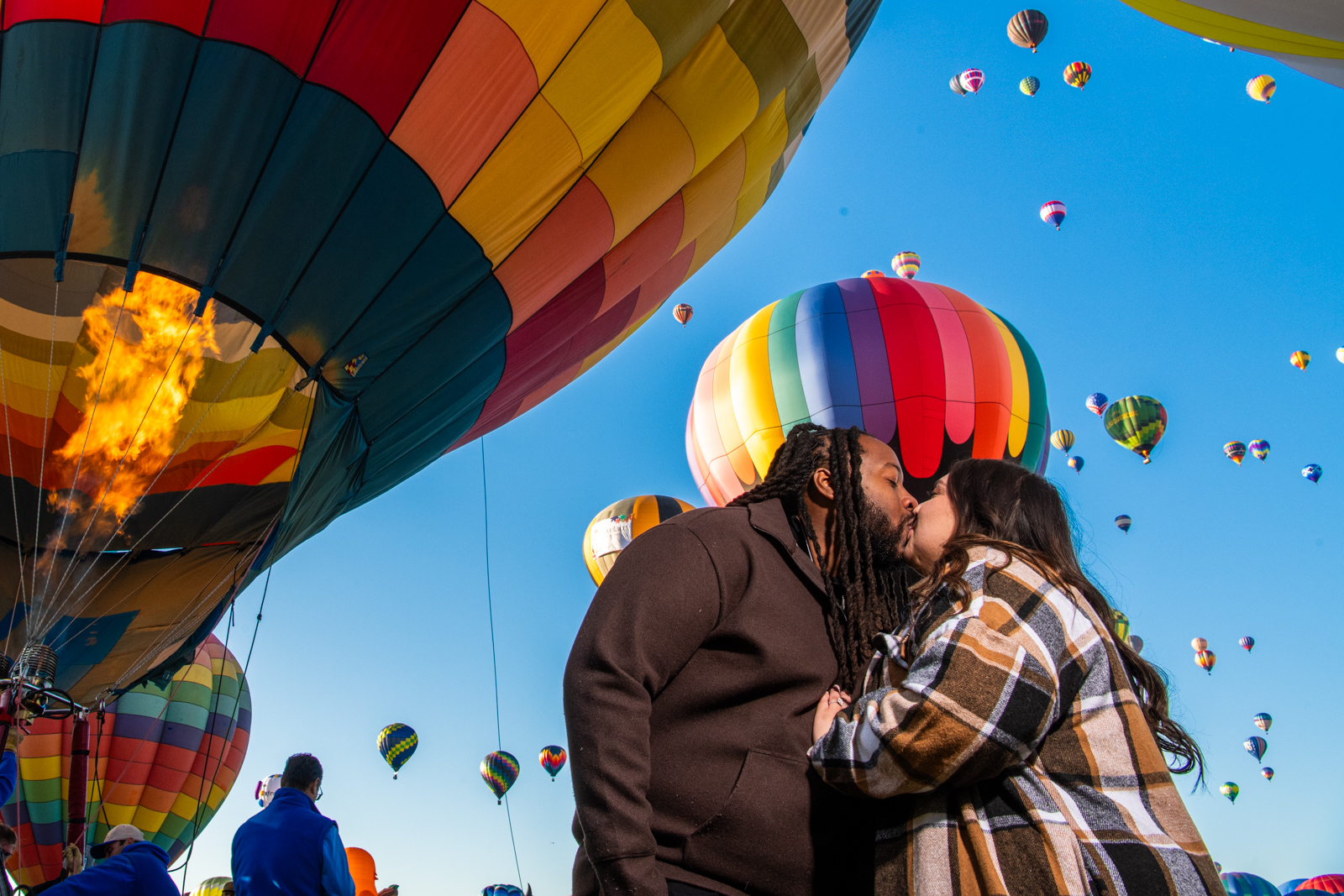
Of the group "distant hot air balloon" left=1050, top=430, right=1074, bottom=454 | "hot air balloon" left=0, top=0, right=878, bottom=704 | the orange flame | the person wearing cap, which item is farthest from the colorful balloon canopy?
"distant hot air balloon" left=1050, top=430, right=1074, bottom=454

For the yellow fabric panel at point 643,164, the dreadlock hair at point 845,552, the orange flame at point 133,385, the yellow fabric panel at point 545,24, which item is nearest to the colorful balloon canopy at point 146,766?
the orange flame at point 133,385

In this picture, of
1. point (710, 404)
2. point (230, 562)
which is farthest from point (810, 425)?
point (710, 404)

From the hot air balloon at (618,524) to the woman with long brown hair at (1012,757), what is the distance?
907cm

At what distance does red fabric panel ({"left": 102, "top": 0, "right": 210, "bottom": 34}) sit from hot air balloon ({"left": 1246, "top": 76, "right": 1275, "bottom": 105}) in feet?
56.7

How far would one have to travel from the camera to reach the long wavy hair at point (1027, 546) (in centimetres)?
155

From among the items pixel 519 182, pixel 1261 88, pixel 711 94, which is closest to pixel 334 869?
pixel 519 182

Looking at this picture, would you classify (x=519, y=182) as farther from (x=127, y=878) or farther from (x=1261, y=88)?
(x=1261, y=88)

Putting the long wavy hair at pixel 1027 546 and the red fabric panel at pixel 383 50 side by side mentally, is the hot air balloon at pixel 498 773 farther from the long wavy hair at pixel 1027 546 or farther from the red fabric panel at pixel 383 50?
the long wavy hair at pixel 1027 546

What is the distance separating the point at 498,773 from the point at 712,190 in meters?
11.8

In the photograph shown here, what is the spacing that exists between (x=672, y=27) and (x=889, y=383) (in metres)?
4.90

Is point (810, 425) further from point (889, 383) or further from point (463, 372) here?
point (889, 383)

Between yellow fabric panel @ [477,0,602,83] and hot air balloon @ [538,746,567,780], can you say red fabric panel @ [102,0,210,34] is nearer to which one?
yellow fabric panel @ [477,0,602,83]

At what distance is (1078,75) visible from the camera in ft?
51.6

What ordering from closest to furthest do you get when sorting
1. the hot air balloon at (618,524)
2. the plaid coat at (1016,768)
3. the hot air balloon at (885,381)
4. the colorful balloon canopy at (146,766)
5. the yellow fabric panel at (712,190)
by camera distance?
the plaid coat at (1016,768)
the yellow fabric panel at (712,190)
the hot air balloon at (885,381)
the colorful balloon canopy at (146,766)
the hot air balloon at (618,524)
